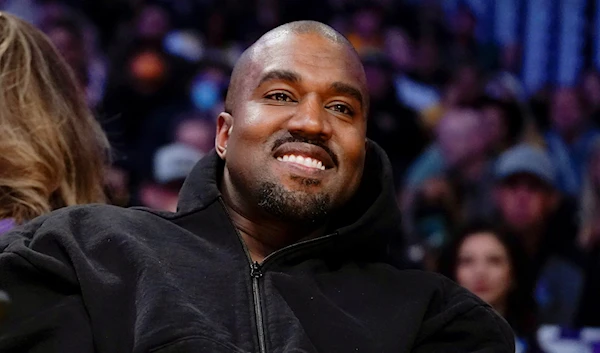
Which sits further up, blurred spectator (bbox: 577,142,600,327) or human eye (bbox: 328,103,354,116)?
human eye (bbox: 328,103,354,116)

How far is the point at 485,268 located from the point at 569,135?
211cm

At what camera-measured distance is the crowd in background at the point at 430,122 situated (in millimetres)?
4043

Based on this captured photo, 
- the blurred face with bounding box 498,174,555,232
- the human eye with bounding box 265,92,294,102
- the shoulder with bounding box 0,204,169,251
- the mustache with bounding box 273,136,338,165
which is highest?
the human eye with bounding box 265,92,294,102

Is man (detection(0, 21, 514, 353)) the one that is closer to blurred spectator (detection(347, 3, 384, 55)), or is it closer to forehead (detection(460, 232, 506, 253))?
forehead (detection(460, 232, 506, 253))

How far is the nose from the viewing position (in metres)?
2.05

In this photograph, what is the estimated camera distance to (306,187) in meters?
2.04

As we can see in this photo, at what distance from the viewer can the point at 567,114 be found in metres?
5.49

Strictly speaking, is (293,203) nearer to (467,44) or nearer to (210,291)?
(210,291)

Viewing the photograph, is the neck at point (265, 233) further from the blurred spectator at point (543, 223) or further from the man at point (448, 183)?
the man at point (448, 183)

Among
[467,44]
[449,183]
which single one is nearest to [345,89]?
[449,183]

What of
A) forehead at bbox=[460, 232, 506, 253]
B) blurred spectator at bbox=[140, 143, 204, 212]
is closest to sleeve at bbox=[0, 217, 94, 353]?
forehead at bbox=[460, 232, 506, 253]

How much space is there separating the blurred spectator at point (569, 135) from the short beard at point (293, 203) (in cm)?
324

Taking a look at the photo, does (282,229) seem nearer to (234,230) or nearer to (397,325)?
(234,230)

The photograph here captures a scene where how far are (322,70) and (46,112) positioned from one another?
589 mm
